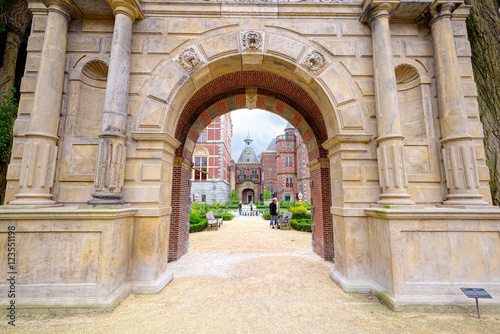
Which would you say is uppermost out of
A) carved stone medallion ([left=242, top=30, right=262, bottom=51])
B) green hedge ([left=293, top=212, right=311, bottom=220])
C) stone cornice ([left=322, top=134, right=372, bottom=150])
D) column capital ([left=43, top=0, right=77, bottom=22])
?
column capital ([left=43, top=0, right=77, bottom=22])

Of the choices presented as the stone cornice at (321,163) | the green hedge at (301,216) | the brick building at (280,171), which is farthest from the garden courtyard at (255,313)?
the brick building at (280,171)

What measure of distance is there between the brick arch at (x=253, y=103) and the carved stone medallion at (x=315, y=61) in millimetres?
1076

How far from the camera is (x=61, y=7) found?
15.1ft

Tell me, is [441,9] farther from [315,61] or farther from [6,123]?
[6,123]

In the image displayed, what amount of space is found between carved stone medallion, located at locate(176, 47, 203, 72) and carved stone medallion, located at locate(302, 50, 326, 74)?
2652 mm

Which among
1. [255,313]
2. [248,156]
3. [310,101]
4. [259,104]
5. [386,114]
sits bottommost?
[255,313]

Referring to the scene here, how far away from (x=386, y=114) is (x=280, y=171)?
39.7 m

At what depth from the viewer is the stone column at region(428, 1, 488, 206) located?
4250 millimetres

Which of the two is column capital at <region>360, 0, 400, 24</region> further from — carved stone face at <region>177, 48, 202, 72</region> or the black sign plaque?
the black sign plaque

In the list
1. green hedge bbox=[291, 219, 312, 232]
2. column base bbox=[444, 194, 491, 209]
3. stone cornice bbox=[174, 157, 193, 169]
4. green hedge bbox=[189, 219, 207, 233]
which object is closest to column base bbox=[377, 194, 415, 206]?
column base bbox=[444, 194, 491, 209]

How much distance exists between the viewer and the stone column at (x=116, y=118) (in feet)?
13.3

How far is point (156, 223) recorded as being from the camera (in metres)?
4.39

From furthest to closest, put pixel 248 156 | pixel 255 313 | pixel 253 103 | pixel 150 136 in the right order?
pixel 248 156
pixel 253 103
pixel 150 136
pixel 255 313

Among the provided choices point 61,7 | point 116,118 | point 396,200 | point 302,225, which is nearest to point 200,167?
point 302,225
